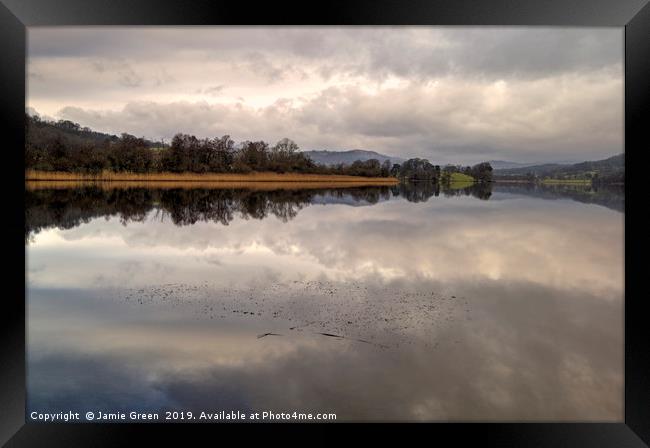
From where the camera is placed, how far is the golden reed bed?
44.8 meters

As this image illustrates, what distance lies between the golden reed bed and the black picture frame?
4113 cm

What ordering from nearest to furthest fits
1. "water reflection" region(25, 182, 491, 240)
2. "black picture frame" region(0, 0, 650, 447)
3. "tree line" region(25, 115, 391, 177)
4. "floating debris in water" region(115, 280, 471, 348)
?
"black picture frame" region(0, 0, 650, 447) < "floating debris in water" region(115, 280, 471, 348) < "water reflection" region(25, 182, 491, 240) < "tree line" region(25, 115, 391, 177)

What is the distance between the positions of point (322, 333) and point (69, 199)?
33875 millimetres

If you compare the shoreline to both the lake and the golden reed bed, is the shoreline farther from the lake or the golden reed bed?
the lake

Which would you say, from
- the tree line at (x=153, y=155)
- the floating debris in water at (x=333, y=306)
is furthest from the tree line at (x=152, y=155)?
the floating debris in water at (x=333, y=306)

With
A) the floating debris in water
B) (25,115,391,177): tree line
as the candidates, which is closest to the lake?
the floating debris in water

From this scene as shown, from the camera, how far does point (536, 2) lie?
19.0 feet

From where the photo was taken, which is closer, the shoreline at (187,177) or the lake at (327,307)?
the lake at (327,307)

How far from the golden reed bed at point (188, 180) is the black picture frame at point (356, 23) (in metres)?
41.1

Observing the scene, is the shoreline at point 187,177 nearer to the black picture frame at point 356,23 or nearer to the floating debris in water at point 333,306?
the floating debris in water at point 333,306

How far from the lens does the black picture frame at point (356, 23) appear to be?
5.51m

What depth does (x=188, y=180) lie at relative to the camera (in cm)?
5381

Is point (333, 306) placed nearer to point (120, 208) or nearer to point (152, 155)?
point (120, 208)

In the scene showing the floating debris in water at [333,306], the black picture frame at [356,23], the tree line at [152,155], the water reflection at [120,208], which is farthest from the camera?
the tree line at [152,155]
